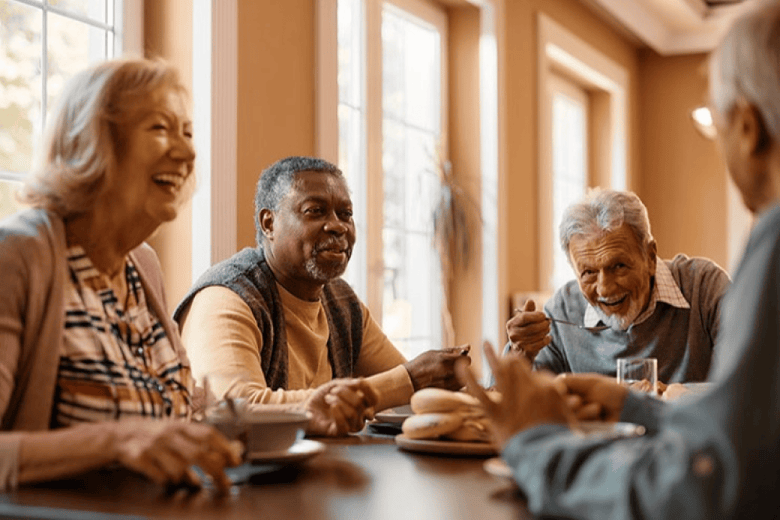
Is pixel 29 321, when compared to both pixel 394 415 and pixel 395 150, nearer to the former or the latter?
pixel 394 415

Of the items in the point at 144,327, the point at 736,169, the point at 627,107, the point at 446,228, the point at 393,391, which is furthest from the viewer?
the point at 627,107

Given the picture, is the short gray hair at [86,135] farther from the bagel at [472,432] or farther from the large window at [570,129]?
the large window at [570,129]

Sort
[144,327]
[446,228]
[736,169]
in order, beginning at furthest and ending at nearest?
[446,228]
[144,327]
[736,169]

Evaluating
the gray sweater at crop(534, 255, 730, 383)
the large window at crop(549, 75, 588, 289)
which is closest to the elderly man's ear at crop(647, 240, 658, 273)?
the gray sweater at crop(534, 255, 730, 383)

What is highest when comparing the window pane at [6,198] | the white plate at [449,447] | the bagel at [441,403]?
the window pane at [6,198]

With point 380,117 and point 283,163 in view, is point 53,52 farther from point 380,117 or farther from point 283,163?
point 380,117

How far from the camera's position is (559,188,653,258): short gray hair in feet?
9.12

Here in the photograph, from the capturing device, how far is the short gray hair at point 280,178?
2.64 meters

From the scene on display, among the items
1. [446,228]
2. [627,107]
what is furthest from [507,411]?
[627,107]

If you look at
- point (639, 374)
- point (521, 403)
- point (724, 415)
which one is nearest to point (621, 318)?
point (639, 374)

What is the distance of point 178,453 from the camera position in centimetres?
123

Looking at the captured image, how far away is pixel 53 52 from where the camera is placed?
2.66 meters

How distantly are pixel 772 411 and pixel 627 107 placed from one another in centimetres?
639

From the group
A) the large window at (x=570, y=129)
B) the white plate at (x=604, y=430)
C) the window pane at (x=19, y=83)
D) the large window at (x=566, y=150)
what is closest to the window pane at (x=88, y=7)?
the window pane at (x=19, y=83)
